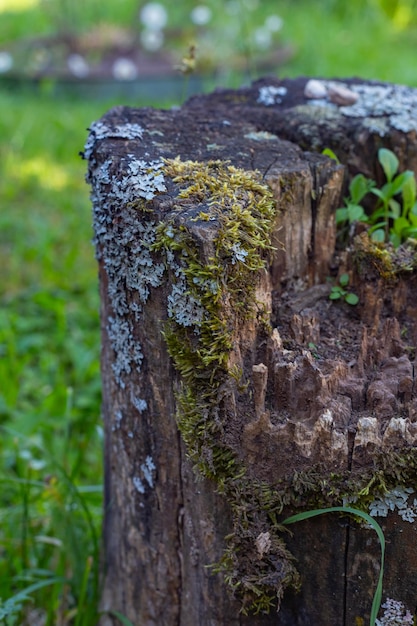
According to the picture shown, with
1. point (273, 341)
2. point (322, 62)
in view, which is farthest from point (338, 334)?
point (322, 62)

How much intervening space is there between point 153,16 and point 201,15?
57 cm

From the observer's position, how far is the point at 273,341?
5.46ft

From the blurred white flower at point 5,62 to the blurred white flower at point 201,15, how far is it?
2238mm

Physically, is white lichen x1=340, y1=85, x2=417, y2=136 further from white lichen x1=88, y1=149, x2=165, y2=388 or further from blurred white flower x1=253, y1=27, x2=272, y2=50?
blurred white flower x1=253, y1=27, x2=272, y2=50

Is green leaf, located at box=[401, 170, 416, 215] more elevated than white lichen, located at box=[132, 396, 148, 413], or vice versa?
green leaf, located at box=[401, 170, 416, 215]

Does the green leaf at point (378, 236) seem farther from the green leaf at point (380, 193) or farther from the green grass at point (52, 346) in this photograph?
the green grass at point (52, 346)

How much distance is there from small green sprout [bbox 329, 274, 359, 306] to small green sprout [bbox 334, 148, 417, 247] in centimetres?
15

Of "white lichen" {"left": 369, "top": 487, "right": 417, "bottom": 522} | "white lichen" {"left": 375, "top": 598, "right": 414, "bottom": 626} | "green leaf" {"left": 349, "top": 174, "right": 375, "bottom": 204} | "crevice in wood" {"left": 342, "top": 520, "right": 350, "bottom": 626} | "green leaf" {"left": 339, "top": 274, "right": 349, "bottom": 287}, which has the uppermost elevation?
"green leaf" {"left": 349, "top": 174, "right": 375, "bottom": 204}

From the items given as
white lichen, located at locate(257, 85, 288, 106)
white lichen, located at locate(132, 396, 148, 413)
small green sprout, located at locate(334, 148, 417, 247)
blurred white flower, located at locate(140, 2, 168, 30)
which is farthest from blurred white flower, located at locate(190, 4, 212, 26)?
white lichen, located at locate(132, 396, 148, 413)

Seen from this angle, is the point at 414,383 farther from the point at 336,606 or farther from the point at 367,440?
the point at 336,606

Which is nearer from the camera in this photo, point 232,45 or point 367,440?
point 367,440

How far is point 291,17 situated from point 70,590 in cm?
→ 832

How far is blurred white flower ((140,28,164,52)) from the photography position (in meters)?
8.14

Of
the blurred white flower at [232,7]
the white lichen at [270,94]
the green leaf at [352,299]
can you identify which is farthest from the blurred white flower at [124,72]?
the green leaf at [352,299]
